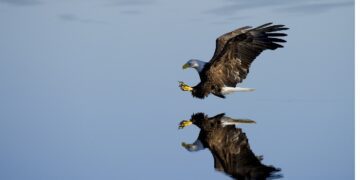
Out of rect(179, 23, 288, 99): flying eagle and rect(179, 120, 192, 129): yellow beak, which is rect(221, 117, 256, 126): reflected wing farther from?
rect(179, 23, 288, 99): flying eagle

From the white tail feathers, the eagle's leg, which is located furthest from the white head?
the white tail feathers

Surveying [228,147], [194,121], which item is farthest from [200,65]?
[228,147]

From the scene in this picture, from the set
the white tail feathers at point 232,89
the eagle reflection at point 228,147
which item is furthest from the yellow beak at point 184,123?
the white tail feathers at point 232,89

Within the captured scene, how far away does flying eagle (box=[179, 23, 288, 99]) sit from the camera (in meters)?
7.12

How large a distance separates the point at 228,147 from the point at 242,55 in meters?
2.02

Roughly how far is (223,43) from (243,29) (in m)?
0.33

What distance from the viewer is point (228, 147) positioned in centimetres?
530

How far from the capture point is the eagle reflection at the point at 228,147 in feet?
15.2

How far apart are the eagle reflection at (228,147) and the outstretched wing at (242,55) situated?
0.67 meters

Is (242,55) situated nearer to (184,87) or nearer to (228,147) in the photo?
(184,87)

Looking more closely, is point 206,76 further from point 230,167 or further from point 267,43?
point 230,167

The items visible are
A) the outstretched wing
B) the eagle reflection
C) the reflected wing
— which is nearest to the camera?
the eagle reflection

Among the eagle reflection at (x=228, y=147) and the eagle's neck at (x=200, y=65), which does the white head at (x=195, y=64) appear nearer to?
the eagle's neck at (x=200, y=65)

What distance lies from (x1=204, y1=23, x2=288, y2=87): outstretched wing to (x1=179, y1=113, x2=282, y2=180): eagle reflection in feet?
2.20
